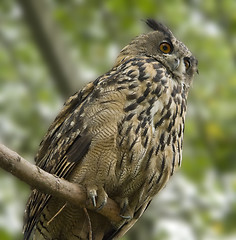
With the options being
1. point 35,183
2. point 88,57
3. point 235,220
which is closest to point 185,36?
point 88,57

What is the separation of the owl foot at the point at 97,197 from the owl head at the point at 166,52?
812 millimetres

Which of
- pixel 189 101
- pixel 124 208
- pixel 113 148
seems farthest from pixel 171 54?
pixel 189 101

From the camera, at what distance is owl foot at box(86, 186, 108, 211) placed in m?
3.05

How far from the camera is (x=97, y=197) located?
3.15 meters

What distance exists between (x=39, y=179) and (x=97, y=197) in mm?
571

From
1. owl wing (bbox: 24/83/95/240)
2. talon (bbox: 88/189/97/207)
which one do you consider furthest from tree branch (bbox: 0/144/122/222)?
owl wing (bbox: 24/83/95/240)

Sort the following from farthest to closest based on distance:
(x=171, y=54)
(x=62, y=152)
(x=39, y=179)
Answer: (x=171, y=54)
(x=62, y=152)
(x=39, y=179)

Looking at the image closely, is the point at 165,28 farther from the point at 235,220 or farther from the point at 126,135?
the point at 235,220

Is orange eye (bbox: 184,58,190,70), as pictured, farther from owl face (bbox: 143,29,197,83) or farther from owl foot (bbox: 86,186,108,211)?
owl foot (bbox: 86,186,108,211)

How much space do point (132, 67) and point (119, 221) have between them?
0.80m

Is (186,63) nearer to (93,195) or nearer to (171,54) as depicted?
(171,54)

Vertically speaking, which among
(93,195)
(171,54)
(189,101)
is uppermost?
(189,101)

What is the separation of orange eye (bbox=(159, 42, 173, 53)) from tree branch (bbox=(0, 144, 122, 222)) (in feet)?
3.59

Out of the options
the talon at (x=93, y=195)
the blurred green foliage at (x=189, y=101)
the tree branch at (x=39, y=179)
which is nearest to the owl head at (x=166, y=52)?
the talon at (x=93, y=195)
